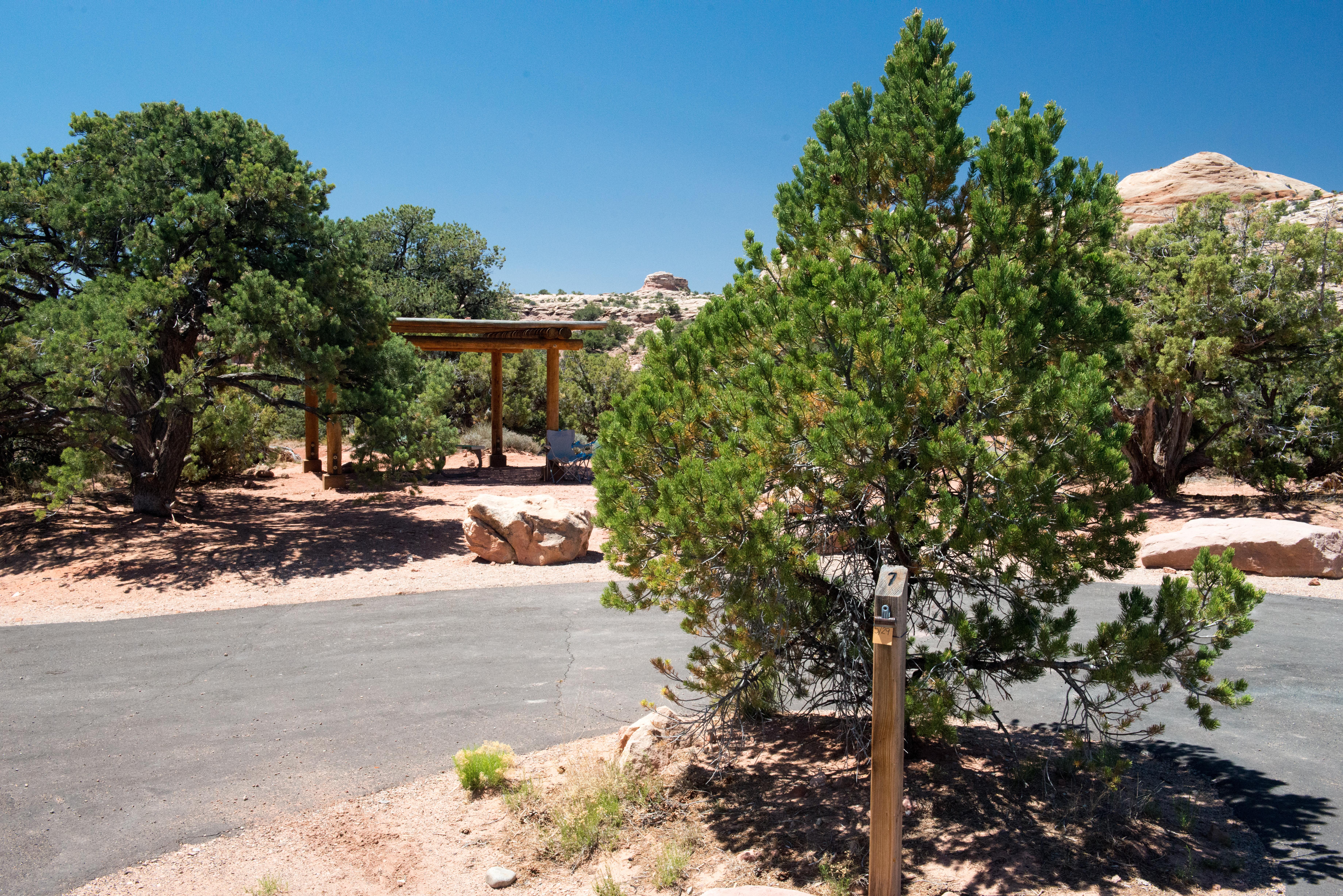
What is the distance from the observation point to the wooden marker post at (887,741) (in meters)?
3.20

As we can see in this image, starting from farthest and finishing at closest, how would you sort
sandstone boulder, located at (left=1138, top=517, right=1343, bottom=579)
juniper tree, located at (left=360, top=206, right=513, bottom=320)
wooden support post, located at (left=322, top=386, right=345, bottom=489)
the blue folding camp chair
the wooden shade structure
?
juniper tree, located at (left=360, top=206, right=513, bottom=320)
the blue folding camp chair
the wooden shade structure
wooden support post, located at (left=322, top=386, right=345, bottom=489)
sandstone boulder, located at (left=1138, top=517, right=1343, bottom=579)

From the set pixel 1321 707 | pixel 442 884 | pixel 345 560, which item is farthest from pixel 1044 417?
pixel 345 560

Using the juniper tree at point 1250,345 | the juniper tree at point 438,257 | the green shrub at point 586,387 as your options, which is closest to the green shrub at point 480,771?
the juniper tree at point 1250,345

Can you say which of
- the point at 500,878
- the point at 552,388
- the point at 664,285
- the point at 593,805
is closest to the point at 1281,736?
the point at 593,805

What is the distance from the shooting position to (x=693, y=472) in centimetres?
363

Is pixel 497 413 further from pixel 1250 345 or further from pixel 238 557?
pixel 1250 345

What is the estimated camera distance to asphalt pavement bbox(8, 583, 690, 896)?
14.1 ft

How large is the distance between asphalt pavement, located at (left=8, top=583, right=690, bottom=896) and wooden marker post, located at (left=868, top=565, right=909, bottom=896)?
2.58 m

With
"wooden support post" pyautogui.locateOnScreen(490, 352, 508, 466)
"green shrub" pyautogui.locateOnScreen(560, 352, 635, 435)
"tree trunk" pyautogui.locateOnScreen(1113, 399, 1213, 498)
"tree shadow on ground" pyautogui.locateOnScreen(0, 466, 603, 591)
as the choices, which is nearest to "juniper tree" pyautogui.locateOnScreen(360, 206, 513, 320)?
"green shrub" pyautogui.locateOnScreen(560, 352, 635, 435)

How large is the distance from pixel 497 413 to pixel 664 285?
61.3 m

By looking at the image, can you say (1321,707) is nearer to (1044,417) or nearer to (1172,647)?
(1172,647)

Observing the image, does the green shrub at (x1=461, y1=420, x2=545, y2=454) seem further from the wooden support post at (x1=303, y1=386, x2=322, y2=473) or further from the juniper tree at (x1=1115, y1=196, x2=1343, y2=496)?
the juniper tree at (x1=1115, y1=196, x2=1343, y2=496)

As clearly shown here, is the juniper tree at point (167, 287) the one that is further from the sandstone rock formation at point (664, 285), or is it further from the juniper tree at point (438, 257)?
the sandstone rock formation at point (664, 285)

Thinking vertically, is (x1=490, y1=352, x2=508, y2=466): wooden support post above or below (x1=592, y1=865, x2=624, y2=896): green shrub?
above
